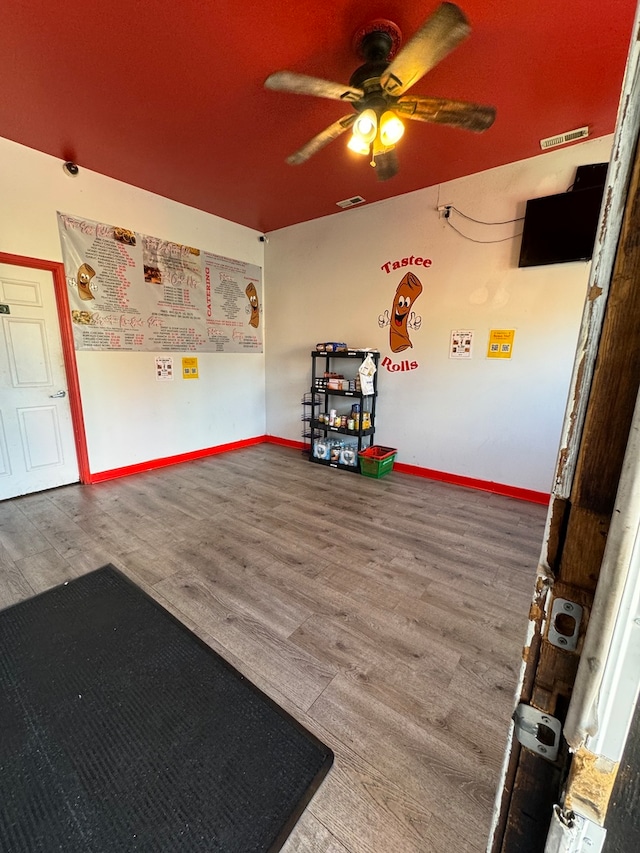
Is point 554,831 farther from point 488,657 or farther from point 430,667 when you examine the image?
point 488,657

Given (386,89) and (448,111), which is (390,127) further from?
(448,111)

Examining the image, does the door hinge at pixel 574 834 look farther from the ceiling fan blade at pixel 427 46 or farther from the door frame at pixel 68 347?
the door frame at pixel 68 347

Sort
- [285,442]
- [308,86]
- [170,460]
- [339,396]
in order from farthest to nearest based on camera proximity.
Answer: [285,442] → [339,396] → [170,460] → [308,86]

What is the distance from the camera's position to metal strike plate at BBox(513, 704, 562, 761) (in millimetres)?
425

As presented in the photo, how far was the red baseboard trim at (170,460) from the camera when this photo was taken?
3443 mm

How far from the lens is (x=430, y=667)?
4.79 feet

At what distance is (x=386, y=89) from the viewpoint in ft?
5.70

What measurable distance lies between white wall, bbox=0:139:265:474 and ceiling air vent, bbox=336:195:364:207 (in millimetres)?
1353

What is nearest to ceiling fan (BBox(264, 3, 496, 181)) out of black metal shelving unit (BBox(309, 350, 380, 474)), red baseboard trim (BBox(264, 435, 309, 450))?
black metal shelving unit (BBox(309, 350, 380, 474))

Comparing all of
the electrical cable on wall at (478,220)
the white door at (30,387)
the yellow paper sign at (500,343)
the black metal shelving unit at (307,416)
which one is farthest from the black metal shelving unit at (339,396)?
the white door at (30,387)

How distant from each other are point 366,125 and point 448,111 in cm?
43

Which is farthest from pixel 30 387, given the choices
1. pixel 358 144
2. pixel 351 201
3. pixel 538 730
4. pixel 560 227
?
pixel 560 227

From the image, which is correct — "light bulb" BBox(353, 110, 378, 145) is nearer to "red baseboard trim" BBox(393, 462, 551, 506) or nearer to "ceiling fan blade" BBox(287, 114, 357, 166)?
"ceiling fan blade" BBox(287, 114, 357, 166)

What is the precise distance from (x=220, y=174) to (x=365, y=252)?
5.16 ft
